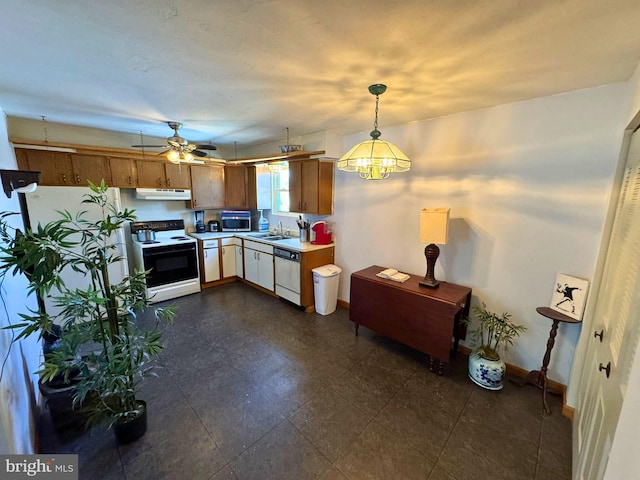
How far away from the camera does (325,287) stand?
3418 mm

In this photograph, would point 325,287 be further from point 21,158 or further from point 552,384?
point 21,158

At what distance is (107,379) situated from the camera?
1.46 meters

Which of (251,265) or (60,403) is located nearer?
(60,403)

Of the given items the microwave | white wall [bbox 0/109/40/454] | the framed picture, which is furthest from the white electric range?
the framed picture

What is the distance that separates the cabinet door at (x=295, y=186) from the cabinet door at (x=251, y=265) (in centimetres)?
103

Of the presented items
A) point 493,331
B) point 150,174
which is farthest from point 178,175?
point 493,331

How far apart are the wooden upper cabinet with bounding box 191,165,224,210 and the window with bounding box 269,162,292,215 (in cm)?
92

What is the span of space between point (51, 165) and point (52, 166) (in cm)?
1

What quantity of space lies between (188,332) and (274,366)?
1.27 metres

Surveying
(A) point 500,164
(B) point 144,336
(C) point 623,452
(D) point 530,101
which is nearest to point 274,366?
(B) point 144,336

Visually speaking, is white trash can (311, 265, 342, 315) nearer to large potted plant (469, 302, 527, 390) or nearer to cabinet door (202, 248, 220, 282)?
large potted plant (469, 302, 527, 390)

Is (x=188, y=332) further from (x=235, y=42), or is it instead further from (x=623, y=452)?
(x=623, y=452)

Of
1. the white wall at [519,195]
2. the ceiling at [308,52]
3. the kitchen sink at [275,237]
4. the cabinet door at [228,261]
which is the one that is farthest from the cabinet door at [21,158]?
the white wall at [519,195]

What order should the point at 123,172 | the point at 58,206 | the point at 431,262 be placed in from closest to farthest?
1. the point at 431,262
2. the point at 58,206
3. the point at 123,172
